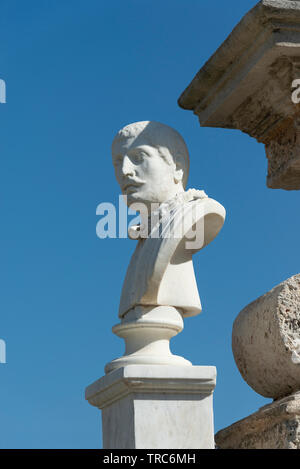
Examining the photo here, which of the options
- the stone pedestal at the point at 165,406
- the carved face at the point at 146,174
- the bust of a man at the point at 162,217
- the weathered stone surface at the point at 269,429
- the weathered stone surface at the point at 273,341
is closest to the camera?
the stone pedestal at the point at 165,406

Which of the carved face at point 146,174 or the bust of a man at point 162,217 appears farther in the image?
the carved face at point 146,174

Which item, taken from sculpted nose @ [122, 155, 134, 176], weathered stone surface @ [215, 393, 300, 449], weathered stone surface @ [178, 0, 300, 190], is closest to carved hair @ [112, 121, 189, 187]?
sculpted nose @ [122, 155, 134, 176]

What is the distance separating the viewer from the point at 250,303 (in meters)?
7.73

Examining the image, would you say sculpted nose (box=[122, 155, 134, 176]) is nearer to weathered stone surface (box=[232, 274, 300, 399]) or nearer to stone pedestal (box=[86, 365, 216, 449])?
weathered stone surface (box=[232, 274, 300, 399])

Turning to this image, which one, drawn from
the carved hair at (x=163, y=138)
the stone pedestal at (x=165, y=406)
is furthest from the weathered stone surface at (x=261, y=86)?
the stone pedestal at (x=165, y=406)

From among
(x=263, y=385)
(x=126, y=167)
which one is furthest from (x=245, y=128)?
(x=263, y=385)

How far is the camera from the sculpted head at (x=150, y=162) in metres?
7.40

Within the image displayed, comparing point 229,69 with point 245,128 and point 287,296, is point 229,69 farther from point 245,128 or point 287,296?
point 287,296

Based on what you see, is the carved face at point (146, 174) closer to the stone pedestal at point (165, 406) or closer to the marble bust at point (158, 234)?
the marble bust at point (158, 234)

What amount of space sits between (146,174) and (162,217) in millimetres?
389

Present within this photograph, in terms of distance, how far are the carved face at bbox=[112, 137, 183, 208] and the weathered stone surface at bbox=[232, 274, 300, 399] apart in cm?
104

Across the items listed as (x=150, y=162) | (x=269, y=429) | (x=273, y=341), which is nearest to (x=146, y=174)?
(x=150, y=162)

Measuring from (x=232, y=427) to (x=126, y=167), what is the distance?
6.70 ft
